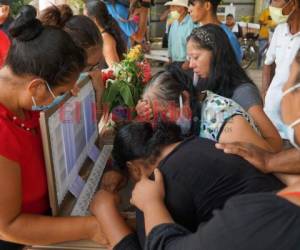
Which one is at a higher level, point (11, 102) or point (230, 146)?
point (11, 102)

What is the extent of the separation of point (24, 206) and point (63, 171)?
0.52 ft

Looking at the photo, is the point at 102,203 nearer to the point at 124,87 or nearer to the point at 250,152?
the point at 250,152

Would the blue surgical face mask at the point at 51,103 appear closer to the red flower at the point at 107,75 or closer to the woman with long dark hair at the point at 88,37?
the woman with long dark hair at the point at 88,37

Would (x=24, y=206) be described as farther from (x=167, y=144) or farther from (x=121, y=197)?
(x=167, y=144)

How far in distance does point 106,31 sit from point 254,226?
2.22 metres

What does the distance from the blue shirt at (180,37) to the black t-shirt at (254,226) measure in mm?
3136

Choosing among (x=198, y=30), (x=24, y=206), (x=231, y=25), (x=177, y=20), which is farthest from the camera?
(x=231, y=25)

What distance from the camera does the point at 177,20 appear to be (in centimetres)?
395

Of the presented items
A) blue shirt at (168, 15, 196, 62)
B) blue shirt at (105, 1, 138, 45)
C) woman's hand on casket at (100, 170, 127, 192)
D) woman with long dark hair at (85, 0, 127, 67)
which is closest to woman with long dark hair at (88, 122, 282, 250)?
woman's hand on casket at (100, 170, 127, 192)

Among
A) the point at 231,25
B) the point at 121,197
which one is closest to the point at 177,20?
the point at 121,197

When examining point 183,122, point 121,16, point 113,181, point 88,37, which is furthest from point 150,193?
point 121,16

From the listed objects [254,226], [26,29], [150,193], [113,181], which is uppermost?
[26,29]

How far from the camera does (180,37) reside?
3758 mm

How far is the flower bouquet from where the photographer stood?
1721 millimetres
